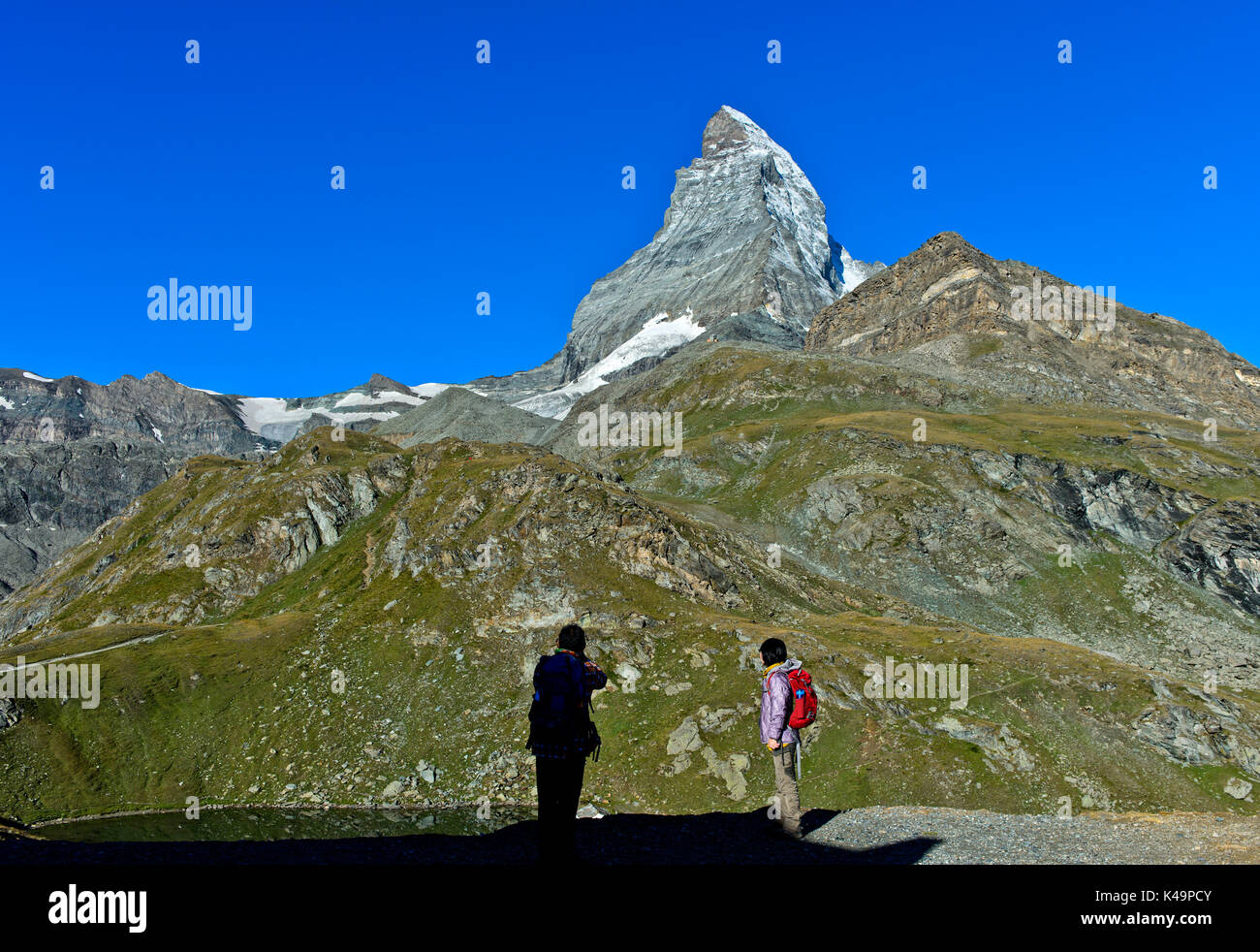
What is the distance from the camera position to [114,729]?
58469 mm

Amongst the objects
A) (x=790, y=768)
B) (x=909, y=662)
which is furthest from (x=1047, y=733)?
(x=790, y=768)

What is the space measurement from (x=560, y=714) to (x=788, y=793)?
890cm

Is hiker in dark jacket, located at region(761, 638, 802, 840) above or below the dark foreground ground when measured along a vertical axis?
above

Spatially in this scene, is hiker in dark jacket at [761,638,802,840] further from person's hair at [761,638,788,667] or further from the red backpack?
the red backpack

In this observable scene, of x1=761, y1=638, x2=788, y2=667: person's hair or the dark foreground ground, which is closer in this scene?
the dark foreground ground

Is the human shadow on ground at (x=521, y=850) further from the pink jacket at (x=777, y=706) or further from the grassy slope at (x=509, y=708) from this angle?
the grassy slope at (x=509, y=708)

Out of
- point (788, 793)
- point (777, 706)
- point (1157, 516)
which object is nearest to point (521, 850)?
point (788, 793)

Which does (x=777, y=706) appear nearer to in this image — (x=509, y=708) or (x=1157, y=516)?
(x=509, y=708)

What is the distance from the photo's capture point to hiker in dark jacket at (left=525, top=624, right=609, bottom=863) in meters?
14.4

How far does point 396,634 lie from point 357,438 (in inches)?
3770

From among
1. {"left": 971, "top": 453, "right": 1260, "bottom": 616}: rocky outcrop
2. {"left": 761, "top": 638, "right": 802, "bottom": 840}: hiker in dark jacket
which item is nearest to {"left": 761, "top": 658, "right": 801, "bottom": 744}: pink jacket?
{"left": 761, "top": 638, "right": 802, "bottom": 840}: hiker in dark jacket

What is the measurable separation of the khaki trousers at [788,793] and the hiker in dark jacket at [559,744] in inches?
268

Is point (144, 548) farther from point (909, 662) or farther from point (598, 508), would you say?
point (909, 662)

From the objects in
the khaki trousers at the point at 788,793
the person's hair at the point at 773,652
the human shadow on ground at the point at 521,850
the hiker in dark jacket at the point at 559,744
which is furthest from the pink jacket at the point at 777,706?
the hiker in dark jacket at the point at 559,744
